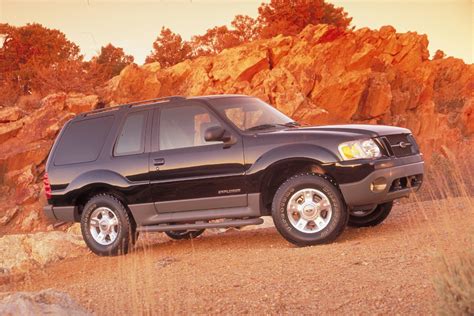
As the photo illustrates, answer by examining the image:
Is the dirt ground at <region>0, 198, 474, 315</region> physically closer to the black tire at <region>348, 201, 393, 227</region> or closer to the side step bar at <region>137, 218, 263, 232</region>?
the black tire at <region>348, 201, 393, 227</region>

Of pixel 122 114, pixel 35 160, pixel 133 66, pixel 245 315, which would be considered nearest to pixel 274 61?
pixel 133 66

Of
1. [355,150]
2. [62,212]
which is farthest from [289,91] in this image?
[355,150]

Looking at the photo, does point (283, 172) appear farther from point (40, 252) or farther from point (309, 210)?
point (40, 252)

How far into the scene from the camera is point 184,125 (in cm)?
1010

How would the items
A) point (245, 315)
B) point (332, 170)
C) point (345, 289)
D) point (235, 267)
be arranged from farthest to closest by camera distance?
point (332, 170) < point (235, 267) < point (345, 289) < point (245, 315)

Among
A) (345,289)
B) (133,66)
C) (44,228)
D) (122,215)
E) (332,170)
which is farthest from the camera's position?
(133,66)

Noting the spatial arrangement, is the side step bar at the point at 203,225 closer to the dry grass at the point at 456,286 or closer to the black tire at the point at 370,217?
the black tire at the point at 370,217

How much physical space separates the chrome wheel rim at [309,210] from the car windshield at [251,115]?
1189 mm

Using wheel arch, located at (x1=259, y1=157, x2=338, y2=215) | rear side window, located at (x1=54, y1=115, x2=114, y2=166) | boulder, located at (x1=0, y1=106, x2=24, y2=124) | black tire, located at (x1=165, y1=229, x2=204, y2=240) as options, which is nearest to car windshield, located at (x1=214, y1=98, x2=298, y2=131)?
wheel arch, located at (x1=259, y1=157, x2=338, y2=215)

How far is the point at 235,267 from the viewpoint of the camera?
Result: 818 centimetres

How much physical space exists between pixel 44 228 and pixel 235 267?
20.5m

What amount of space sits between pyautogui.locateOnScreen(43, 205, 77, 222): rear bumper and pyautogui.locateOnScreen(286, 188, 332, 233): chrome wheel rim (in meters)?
3.52

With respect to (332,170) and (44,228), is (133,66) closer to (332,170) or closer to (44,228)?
(44,228)

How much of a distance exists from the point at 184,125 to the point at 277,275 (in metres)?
3.36
